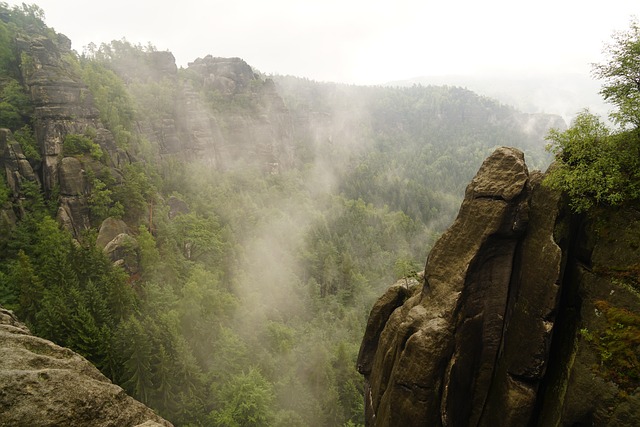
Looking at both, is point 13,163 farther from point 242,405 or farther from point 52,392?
point 52,392

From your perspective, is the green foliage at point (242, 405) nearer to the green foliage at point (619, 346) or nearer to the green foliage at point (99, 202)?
the green foliage at point (99, 202)

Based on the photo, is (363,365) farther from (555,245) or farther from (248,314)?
(248,314)

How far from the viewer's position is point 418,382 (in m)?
13.9

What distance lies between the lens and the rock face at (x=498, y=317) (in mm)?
12383

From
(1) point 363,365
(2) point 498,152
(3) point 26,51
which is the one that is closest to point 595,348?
(2) point 498,152

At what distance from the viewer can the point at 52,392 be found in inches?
513

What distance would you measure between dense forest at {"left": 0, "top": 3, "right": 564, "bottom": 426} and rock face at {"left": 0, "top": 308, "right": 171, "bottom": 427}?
601 inches

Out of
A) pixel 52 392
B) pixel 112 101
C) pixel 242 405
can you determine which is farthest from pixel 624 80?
pixel 112 101

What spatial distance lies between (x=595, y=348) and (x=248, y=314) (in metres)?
61.6

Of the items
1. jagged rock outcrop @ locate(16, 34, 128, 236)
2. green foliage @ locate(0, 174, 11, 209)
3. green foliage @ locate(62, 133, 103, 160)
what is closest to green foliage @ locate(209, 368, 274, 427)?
jagged rock outcrop @ locate(16, 34, 128, 236)

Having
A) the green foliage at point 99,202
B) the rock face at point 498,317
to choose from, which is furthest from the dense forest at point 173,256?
the rock face at point 498,317

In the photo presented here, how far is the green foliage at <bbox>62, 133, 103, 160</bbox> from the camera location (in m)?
53.8

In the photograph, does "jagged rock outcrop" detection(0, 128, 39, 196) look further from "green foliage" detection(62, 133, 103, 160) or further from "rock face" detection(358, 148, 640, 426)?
"rock face" detection(358, 148, 640, 426)

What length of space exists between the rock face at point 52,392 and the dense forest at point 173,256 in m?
15.3
